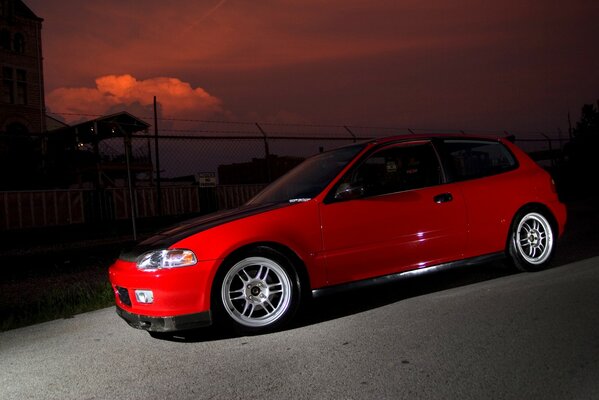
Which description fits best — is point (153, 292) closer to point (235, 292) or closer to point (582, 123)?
point (235, 292)

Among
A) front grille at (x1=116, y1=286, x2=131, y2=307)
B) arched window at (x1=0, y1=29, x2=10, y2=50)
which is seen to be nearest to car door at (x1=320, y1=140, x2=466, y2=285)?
front grille at (x1=116, y1=286, x2=131, y2=307)

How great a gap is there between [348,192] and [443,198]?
1.06 m

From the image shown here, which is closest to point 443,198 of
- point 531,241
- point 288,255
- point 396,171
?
point 396,171

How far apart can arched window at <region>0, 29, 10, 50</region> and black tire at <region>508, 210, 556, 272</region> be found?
3182cm

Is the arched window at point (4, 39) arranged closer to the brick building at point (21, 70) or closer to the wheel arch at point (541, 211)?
the brick building at point (21, 70)

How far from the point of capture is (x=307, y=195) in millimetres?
4504

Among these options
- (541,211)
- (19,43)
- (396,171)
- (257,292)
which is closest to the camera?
(257,292)

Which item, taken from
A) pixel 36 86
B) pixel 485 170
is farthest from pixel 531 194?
pixel 36 86

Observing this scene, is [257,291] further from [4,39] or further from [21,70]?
[4,39]

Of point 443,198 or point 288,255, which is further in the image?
point 443,198

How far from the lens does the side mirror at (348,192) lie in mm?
4403

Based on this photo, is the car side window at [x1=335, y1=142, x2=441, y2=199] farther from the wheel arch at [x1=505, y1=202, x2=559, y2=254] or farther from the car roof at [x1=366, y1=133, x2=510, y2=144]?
the wheel arch at [x1=505, y1=202, x2=559, y2=254]

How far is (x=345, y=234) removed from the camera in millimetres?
4387

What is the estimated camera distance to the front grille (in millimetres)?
4070
